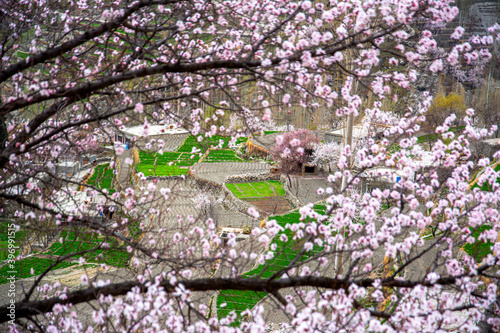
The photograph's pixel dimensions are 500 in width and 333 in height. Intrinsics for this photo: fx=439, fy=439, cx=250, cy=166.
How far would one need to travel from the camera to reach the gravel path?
26.0m

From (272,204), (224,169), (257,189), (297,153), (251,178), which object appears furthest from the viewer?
(224,169)

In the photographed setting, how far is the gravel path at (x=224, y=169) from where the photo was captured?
1024 inches

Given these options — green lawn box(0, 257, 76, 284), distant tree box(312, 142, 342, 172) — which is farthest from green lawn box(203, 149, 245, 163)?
green lawn box(0, 257, 76, 284)

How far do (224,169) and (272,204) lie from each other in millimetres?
7937

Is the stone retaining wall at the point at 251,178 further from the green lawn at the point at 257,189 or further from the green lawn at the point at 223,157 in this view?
the green lawn at the point at 223,157

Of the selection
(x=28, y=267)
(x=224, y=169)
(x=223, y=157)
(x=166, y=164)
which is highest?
(x=223, y=157)

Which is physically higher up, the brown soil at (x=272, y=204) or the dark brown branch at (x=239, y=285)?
the dark brown branch at (x=239, y=285)

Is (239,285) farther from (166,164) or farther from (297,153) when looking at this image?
(166,164)

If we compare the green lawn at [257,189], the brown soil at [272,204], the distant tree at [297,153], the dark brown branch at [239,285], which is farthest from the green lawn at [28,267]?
the distant tree at [297,153]

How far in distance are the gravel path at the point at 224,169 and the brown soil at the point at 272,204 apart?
444cm

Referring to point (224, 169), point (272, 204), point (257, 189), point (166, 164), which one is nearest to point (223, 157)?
point (224, 169)

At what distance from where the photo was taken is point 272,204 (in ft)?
66.8

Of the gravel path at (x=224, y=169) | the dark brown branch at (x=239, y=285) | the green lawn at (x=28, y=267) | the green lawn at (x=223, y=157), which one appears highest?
the dark brown branch at (x=239, y=285)

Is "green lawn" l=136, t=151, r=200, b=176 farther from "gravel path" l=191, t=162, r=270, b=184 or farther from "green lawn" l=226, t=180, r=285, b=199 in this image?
"green lawn" l=226, t=180, r=285, b=199
